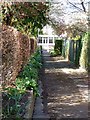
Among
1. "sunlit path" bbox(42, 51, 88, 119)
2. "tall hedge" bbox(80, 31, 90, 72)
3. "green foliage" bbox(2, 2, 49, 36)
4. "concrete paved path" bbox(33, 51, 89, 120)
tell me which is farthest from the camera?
"tall hedge" bbox(80, 31, 90, 72)

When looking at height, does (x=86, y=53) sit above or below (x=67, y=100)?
above

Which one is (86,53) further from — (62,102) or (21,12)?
(62,102)

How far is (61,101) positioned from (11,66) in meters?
2.16

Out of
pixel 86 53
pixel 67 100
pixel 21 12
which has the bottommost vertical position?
pixel 67 100

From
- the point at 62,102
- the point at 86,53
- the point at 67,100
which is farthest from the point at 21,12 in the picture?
the point at 62,102

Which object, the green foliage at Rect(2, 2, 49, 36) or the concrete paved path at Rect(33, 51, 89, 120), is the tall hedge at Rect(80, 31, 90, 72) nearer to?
the green foliage at Rect(2, 2, 49, 36)

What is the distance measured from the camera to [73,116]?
24.9 ft

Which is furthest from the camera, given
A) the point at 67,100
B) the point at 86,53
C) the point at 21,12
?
the point at 86,53

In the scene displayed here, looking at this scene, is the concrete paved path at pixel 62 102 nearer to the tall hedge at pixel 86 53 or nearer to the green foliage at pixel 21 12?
the green foliage at pixel 21 12

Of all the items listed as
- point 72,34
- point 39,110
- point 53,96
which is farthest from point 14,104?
point 72,34

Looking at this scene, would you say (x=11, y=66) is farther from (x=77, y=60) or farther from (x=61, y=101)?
(x=77, y=60)

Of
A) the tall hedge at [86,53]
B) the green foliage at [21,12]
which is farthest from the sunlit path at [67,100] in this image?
the tall hedge at [86,53]

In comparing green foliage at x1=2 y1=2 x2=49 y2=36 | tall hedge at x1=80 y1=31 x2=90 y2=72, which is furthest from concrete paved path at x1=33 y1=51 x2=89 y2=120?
tall hedge at x1=80 y1=31 x2=90 y2=72

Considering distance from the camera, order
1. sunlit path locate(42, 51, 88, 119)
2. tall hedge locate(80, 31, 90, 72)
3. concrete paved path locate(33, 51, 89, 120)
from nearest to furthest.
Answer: concrete paved path locate(33, 51, 89, 120)
sunlit path locate(42, 51, 88, 119)
tall hedge locate(80, 31, 90, 72)
